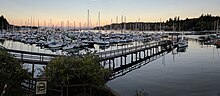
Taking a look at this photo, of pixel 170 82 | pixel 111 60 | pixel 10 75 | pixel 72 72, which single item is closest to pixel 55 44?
pixel 111 60

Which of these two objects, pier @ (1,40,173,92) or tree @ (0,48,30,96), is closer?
tree @ (0,48,30,96)

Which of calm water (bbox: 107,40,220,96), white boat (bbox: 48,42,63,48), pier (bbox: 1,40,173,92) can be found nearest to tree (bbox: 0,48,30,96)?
pier (bbox: 1,40,173,92)

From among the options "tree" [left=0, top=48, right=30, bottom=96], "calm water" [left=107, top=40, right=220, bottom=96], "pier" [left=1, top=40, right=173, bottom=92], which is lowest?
"calm water" [left=107, top=40, right=220, bottom=96]

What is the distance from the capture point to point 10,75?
40.3 feet

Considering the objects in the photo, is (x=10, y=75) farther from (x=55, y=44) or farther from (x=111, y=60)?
(x=55, y=44)

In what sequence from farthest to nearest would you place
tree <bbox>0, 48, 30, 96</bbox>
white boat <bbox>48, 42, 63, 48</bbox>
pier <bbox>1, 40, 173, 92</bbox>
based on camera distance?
white boat <bbox>48, 42, 63, 48</bbox> < pier <bbox>1, 40, 173, 92</bbox> < tree <bbox>0, 48, 30, 96</bbox>

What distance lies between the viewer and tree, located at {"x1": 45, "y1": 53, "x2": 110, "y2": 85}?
42.7ft

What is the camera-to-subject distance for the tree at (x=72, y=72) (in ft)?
42.7

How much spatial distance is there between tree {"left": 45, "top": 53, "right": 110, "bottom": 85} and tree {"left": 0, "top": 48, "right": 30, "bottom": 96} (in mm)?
1392

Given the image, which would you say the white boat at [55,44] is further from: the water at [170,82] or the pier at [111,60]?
the water at [170,82]

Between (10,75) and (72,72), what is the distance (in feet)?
9.61

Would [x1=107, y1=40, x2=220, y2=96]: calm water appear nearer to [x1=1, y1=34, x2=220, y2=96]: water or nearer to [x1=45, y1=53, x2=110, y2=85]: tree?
[x1=1, y1=34, x2=220, y2=96]: water

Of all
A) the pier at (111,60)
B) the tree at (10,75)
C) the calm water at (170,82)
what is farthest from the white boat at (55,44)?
the tree at (10,75)

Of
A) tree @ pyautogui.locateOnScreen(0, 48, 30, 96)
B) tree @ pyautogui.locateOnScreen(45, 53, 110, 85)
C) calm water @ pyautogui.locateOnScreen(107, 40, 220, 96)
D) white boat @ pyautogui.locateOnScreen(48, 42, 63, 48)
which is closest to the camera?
tree @ pyautogui.locateOnScreen(0, 48, 30, 96)
